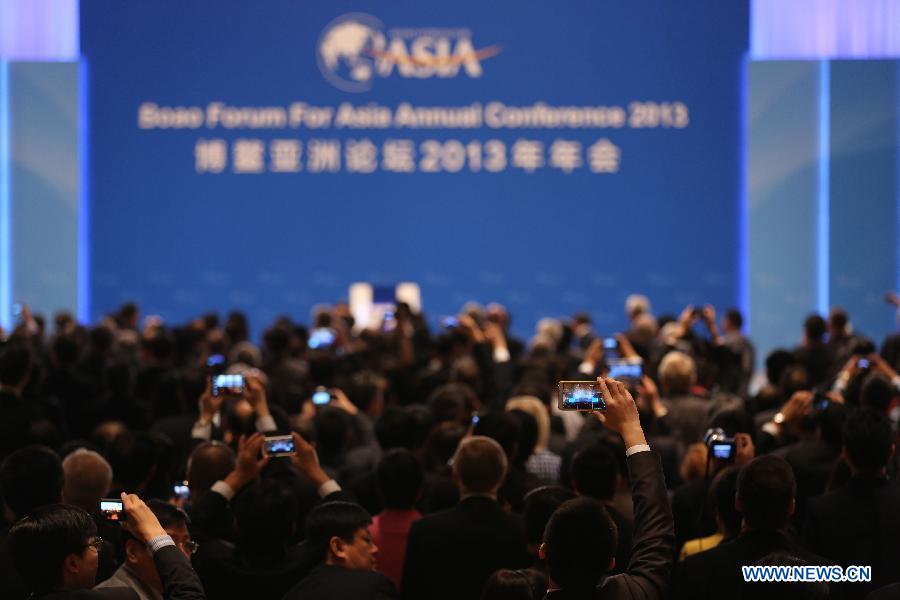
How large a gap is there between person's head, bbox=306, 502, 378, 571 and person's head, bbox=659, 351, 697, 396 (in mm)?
3232

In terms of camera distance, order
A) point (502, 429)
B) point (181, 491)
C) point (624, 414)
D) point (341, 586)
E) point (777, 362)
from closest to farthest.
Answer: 1. point (624, 414)
2. point (341, 586)
3. point (181, 491)
4. point (502, 429)
5. point (777, 362)

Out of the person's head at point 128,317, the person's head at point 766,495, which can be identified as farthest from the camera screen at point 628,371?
the person's head at point 128,317

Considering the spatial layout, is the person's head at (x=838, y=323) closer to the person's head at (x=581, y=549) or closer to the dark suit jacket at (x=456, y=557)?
the dark suit jacket at (x=456, y=557)

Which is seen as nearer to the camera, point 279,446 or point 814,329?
point 279,446

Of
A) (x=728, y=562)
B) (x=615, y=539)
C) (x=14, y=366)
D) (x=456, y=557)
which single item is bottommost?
(x=456, y=557)

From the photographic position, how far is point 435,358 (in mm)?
9258

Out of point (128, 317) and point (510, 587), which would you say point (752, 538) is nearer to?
point (510, 587)

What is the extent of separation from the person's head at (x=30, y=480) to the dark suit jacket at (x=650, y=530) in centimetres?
187

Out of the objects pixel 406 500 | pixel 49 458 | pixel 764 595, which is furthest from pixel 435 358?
pixel 764 595

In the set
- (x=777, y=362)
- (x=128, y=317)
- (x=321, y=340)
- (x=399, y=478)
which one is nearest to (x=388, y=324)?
(x=321, y=340)

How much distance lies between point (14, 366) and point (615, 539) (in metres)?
4.06

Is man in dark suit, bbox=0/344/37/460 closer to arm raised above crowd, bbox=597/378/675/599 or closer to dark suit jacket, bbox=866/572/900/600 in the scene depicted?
arm raised above crowd, bbox=597/378/675/599

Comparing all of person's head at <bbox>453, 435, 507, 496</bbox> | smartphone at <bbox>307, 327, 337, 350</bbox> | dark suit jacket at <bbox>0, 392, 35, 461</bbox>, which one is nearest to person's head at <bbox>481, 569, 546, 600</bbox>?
person's head at <bbox>453, 435, 507, 496</bbox>

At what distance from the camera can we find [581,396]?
3072 millimetres
